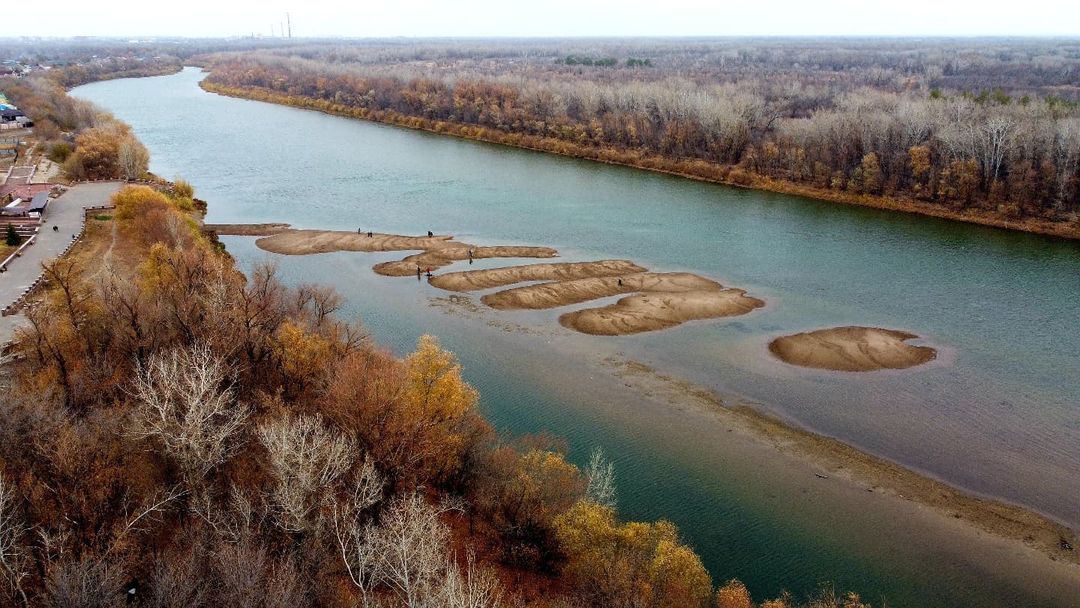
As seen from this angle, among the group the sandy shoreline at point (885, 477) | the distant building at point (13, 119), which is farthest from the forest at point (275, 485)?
the distant building at point (13, 119)

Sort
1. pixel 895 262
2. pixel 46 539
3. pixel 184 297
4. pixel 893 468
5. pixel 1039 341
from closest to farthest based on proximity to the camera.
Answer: pixel 46 539, pixel 893 468, pixel 184 297, pixel 1039 341, pixel 895 262

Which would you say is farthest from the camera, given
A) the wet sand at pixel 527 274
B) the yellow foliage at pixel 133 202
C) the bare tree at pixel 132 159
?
the bare tree at pixel 132 159

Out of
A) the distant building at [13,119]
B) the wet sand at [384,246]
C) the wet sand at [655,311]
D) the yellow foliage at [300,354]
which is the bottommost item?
the wet sand at [655,311]

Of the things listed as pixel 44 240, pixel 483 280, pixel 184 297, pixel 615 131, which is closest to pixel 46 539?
pixel 184 297

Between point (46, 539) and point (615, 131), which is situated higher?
point (615, 131)

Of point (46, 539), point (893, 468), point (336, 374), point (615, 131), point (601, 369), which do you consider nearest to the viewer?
point (46, 539)

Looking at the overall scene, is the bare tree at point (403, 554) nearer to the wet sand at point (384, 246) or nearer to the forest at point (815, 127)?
the wet sand at point (384, 246)

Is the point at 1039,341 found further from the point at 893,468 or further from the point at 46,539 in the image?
the point at 46,539

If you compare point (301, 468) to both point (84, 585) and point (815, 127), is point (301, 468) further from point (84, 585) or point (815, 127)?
point (815, 127)
